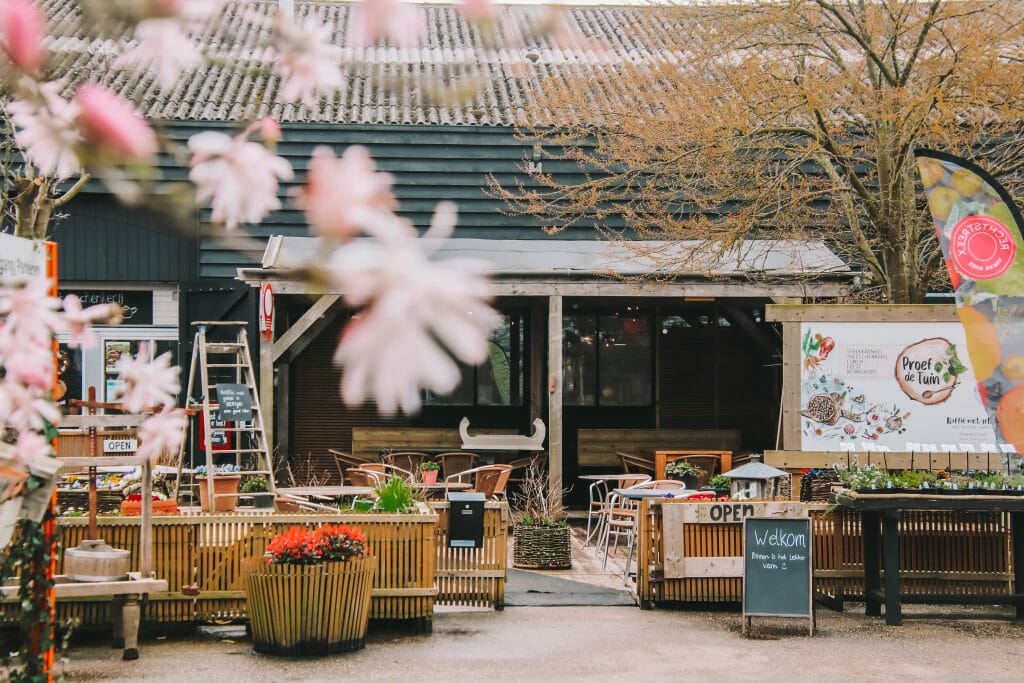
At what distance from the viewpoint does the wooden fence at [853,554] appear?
9.70m

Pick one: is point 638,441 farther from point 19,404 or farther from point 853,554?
point 19,404

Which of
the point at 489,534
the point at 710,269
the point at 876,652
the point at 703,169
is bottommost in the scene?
the point at 876,652

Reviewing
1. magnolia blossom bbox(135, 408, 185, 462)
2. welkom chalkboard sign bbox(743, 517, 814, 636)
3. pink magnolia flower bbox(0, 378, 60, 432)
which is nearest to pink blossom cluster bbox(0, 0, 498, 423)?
pink magnolia flower bbox(0, 378, 60, 432)

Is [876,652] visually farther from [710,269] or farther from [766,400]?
[766,400]

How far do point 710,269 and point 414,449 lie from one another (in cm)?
516

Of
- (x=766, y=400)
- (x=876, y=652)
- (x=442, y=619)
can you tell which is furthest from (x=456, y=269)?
(x=766, y=400)

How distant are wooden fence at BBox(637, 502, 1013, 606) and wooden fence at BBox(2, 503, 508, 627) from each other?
1.98m

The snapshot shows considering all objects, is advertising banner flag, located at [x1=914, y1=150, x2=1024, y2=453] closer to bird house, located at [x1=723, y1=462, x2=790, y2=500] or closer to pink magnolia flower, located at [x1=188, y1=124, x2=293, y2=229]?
bird house, located at [x1=723, y1=462, x2=790, y2=500]

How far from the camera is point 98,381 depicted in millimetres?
16375

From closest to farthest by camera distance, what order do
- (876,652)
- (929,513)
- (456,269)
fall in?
(456,269), (876,652), (929,513)

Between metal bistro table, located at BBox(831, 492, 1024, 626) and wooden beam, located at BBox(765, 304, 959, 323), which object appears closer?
metal bistro table, located at BBox(831, 492, 1024, 626)

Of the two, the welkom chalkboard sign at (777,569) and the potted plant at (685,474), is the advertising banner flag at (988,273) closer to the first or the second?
the welkom chalkboard sign at (777,569)

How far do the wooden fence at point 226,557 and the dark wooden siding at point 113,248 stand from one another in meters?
8.00

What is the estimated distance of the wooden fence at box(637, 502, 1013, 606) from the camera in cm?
970
